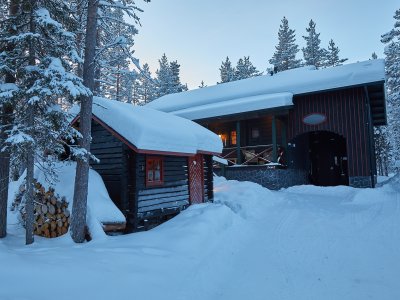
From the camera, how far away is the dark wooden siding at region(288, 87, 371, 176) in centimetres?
1822

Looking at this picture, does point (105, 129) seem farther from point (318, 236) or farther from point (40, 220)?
point (318, 236)

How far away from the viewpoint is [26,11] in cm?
700

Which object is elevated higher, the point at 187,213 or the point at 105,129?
the point at 105,129

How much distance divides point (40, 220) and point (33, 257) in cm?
354

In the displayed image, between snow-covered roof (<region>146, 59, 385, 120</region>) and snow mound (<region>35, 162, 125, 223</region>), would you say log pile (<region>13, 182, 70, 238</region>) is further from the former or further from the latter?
snow-covered roof (<region>146, 59, 385, 120</region>)

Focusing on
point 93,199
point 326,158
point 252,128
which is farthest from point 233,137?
point 93,199

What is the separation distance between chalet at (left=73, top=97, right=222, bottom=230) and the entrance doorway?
52.2 feet

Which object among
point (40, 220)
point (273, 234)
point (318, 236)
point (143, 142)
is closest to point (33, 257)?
point (40, 220)

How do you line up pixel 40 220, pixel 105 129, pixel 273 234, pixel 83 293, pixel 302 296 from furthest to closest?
pixel 105 129 < pixel 273 234 < pixel 40 220 < pixel 302 296 < pixel 83 293

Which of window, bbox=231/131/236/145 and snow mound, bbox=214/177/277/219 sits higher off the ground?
window, bbox=231/131/236/145

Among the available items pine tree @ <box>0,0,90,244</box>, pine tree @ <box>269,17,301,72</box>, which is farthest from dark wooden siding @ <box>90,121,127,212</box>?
pine tree @ <box>269,17,301,72</box>

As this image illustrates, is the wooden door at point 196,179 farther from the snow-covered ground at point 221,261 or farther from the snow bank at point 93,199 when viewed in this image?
the snow bank at point 93,199

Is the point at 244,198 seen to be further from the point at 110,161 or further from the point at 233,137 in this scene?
the point at 233,137

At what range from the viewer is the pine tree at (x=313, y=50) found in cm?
4491
